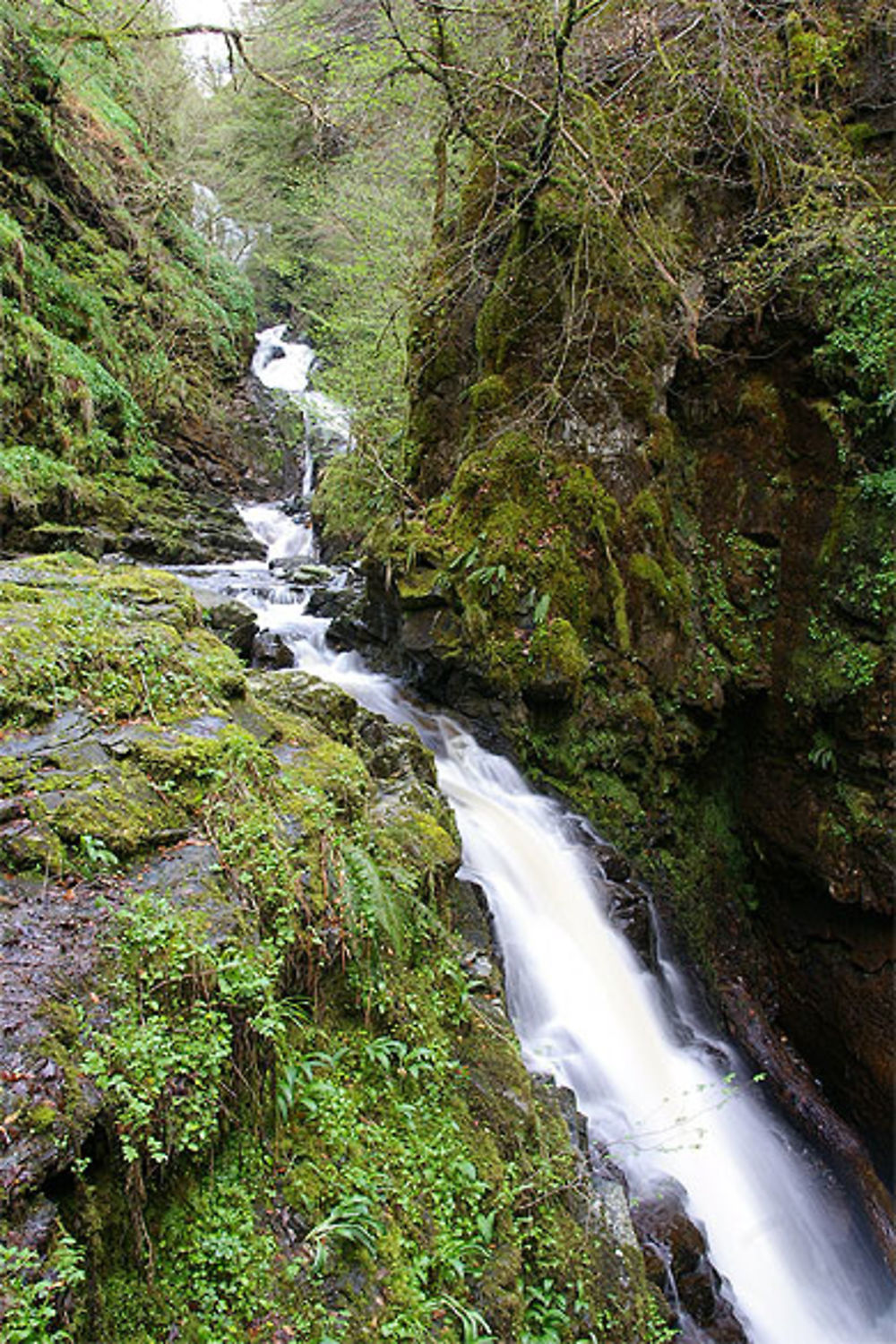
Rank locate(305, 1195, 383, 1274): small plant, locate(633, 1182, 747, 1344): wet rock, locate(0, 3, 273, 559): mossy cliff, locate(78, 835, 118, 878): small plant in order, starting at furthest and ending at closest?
locate(0, 3, 273, 559): mossy cliff < locate(633, 1182, 747, 1344): wet rock < locate(78, 835, 118, 878): small plant < locate(305, 1195, 383, 1274): small plant

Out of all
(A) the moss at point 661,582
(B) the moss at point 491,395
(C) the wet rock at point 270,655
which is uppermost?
(B) the moss at point 491,395

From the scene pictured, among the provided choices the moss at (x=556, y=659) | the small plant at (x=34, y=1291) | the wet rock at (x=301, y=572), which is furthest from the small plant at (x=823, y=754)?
the wet rock at (x=301, y=572)

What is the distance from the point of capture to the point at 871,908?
698 centimetres

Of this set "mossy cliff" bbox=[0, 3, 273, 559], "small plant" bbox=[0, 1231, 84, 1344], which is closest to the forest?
"small plant" bbox=[0, 1231, 84, 1344]

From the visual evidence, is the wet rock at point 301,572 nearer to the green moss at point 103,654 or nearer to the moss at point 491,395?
the moss at point 491,395

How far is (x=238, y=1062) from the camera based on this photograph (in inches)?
84.4

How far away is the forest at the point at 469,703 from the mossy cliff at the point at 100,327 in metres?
0.12

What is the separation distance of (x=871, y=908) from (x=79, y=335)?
578 inches

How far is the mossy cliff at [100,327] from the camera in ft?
33.4

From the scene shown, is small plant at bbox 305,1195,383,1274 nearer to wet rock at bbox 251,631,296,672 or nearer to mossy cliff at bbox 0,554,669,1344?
mossy cliff at bbox 0,554,669,1344

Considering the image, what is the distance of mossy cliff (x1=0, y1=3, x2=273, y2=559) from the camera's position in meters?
10.2

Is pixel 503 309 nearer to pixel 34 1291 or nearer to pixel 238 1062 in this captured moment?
pixel 238 1062

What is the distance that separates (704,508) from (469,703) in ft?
12.7

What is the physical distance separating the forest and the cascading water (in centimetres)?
5
